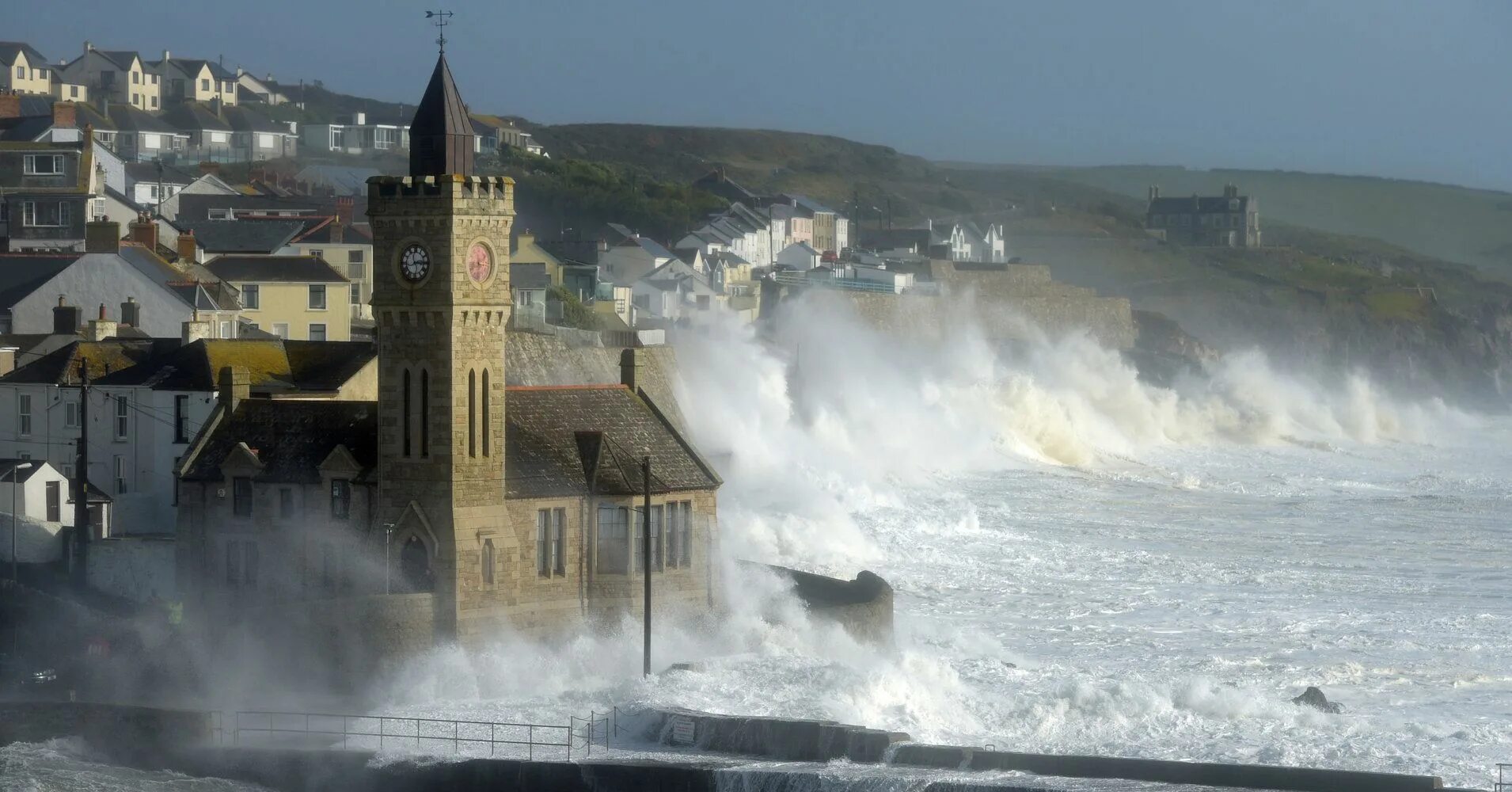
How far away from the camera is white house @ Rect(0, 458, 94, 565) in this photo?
40062 mm

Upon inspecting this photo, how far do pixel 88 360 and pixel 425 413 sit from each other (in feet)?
45.5

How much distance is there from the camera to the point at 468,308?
33.3 meters

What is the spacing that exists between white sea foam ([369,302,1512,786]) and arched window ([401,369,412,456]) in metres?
3.08

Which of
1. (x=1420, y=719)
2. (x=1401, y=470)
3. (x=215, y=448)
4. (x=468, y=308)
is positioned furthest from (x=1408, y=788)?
(x=1401, y=470)

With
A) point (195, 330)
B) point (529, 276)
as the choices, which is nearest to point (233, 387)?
point (195, 330)

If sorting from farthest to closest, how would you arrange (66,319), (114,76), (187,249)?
(114,76)
(187,249)
(66,319)

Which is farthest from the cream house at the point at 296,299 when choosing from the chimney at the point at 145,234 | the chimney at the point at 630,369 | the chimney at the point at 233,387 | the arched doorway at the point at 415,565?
the arched doorway at the point at 415,565

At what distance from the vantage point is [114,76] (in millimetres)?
124938

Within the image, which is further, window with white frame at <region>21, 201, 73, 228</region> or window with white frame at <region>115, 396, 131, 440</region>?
window with white frame at <region>21, 201, 73, 228</region>

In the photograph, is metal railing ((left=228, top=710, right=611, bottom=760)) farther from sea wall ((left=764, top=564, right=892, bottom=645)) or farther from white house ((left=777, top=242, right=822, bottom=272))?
white house ((left=777, top=242, right=822, bottom=272))

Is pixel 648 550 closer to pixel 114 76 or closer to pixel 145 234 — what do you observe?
pixel 145 234

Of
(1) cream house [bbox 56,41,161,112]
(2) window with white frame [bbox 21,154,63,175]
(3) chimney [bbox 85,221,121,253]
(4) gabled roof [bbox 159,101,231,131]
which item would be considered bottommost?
(3) chimney [bbox 85,221,121,253]

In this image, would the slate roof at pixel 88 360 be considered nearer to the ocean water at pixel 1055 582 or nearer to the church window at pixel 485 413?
the ocean water at pixel 1055 582

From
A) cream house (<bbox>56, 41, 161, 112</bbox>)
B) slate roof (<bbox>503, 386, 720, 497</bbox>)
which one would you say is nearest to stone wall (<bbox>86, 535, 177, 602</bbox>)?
slate roof (<bbox>503, 386, 720, 497</bbox>)
